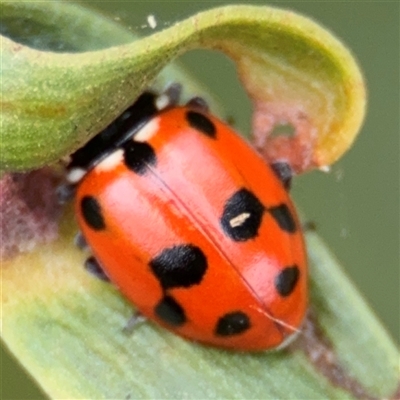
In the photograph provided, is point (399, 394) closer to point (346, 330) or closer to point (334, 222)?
point (346, 330)

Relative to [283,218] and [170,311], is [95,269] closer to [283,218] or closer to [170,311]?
[170,311]

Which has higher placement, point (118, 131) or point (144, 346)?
point (118, 131)

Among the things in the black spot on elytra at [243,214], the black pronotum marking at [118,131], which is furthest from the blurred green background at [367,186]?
the black spot on elytra at [243,214]

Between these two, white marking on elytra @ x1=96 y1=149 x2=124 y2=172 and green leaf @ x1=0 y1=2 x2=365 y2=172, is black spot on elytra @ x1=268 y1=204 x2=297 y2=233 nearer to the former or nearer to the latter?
green leaf @ x1=0 y1=2 x2=365 y2=172

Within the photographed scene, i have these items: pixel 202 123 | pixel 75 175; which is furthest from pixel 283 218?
pixel 75 175

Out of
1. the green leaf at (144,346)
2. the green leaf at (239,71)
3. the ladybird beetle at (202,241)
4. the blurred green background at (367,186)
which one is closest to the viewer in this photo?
the green leaf at (239,71)

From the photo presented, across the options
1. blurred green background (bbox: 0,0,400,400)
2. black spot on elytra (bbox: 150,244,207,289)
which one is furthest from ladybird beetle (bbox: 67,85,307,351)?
blurred green background (bbox: 0,0,400,400)

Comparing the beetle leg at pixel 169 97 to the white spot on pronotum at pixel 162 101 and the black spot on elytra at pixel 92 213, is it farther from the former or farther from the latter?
the black spot on elytra at pixel 92 213

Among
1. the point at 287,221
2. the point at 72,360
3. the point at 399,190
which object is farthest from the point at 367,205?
the point at 72,360
